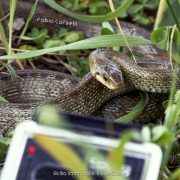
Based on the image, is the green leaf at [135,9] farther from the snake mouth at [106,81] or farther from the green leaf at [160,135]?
the green leaf at [160,135]

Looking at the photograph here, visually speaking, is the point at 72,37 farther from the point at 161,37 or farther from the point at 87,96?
the point at 161,37

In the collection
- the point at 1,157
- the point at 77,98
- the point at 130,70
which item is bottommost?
the point at 1,157

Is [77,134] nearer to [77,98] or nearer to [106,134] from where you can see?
[106,134]

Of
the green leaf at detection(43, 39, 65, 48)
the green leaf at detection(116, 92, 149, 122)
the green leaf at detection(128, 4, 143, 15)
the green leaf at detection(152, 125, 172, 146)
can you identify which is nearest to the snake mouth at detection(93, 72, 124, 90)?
Result: the green leaf at detection(116, 92, 149, 122)

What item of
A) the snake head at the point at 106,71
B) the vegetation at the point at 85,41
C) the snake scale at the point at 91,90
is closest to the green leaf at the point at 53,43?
the vegetation at the point at 85,41

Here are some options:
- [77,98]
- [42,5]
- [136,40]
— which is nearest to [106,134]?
[136,40]
